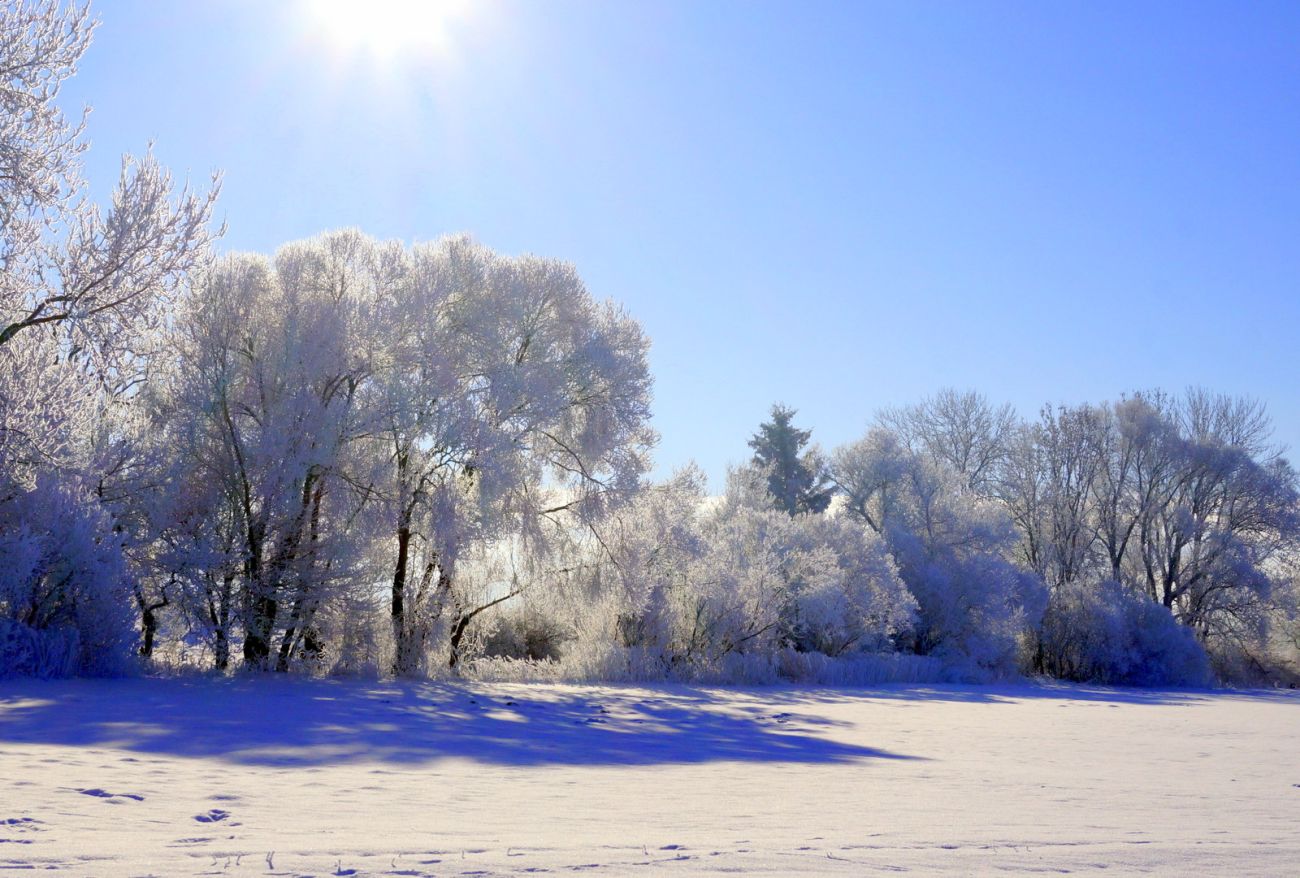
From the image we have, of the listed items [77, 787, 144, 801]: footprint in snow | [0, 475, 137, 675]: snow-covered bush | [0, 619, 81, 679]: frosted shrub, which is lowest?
[77, 787, 144, 801]: footprint in snow

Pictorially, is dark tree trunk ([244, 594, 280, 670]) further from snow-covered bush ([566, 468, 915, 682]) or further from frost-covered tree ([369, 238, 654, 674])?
snow-covered bush ([566, 468, 915, 682])

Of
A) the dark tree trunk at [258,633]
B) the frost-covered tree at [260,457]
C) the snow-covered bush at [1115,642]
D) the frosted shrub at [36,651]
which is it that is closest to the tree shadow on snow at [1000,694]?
the snow-covered bush at [1115,642]

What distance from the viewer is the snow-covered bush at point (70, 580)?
12523mm

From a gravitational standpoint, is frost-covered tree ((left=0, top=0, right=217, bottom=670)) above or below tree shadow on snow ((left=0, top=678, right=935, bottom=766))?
above

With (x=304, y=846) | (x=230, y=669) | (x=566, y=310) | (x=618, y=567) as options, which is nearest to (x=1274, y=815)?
(x=304, y=846)

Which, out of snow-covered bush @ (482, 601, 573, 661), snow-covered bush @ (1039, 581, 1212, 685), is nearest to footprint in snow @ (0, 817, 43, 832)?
snow-covered bush @ (482, 601, 573, 661)

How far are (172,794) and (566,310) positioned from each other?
51.1 ft

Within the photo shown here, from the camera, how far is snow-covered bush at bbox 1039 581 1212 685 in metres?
30.7

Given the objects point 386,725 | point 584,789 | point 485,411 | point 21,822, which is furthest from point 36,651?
point 21,822

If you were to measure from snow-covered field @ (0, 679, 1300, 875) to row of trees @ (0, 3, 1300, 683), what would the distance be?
325 cm

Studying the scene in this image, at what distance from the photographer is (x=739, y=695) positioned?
16500 millimetres

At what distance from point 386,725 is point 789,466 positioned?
33958mm

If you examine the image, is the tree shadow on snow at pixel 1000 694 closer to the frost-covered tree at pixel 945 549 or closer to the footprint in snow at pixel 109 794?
the frost-covered tree at pixel 945 549

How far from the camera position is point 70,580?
12891mm
